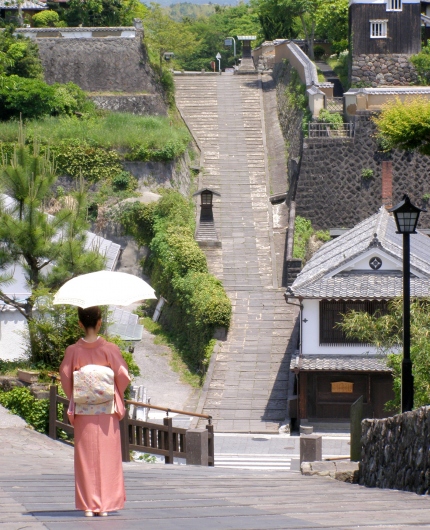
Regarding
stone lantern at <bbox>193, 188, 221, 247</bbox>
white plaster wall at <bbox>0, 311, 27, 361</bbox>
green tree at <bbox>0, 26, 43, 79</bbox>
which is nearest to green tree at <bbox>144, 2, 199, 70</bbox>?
green tree at <bbox>0, 26, 43, 79</bbox>

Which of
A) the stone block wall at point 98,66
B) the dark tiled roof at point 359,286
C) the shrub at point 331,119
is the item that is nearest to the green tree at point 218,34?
the stone block wall at point 98,66

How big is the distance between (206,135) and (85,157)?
6.86 meters

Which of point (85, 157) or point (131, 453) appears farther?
point (85, 157)

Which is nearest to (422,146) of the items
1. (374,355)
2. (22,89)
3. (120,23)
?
(374,355)

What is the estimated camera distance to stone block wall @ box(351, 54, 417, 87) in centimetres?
4466

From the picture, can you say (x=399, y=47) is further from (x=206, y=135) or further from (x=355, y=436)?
(x=355, y=436)

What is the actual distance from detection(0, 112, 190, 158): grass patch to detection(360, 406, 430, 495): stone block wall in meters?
26.9

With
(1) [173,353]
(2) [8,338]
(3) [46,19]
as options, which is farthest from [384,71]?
(2) [8,338]

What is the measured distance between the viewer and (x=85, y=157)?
39750 millimetres

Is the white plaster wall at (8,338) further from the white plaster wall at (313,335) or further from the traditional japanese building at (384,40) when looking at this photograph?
the traditional japanese building at (384,40)

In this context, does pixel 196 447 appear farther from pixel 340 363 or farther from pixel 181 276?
pixel 181 276

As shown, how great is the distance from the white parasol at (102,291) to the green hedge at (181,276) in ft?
74.6

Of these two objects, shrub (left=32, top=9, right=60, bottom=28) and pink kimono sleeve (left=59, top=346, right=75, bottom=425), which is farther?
shrub (left=32, top=9, right=60, bottom=28)

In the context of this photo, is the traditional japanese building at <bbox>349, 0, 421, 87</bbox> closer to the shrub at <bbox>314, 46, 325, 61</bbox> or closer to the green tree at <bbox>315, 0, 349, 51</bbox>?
the green tree at <bbox>315, 0, 349, 51</bbox>
